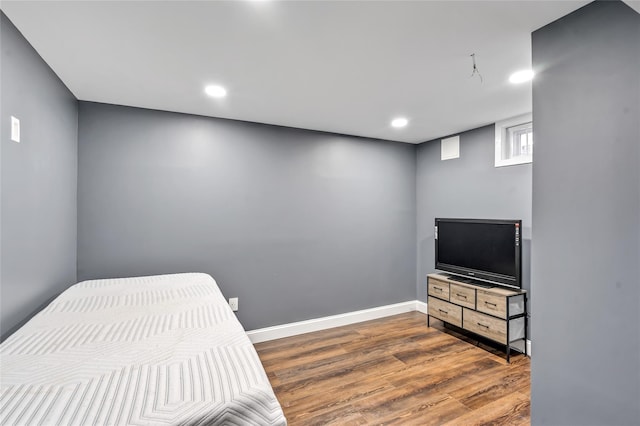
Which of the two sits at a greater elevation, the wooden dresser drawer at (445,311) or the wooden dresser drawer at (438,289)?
the wooden dresser drawer at (438,289)

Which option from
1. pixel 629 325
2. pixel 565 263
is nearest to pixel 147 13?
pixel 565 263

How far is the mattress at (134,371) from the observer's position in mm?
825

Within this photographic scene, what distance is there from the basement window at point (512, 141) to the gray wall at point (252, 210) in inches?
48.4

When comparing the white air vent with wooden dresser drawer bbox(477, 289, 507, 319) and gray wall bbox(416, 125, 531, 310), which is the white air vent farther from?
wooden dresser drawer bbox(477, 289, 507, 319)

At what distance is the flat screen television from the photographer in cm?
289

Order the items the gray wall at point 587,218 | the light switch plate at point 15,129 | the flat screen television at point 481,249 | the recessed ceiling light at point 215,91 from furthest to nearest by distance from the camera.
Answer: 1. the flat screen television at point 481,249
2. the recessed ceiling light at point 215,91
3. the light switch plate at point 15,129
4. the gray wall at point 587,218

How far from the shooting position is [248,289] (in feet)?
10.4

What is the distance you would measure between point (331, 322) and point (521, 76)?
3.03m

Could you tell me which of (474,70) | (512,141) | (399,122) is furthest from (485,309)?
(474,70)

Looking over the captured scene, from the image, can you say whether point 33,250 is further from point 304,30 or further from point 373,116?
point 373,116

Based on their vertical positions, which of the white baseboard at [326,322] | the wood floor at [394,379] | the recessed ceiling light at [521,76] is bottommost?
the wood floor at [394,379]

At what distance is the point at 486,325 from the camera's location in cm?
295

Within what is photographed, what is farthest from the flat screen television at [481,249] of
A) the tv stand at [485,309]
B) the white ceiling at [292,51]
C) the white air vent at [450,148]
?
the white ceiling at [292,51]

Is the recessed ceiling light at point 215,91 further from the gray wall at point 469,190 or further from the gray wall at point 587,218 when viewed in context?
the gray wall at point 469,190
